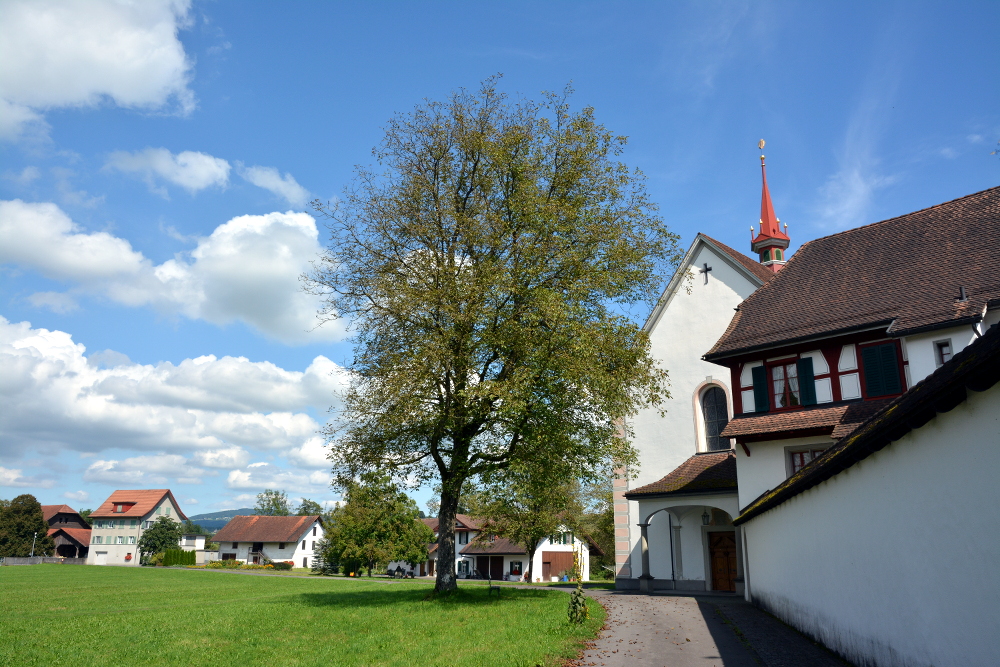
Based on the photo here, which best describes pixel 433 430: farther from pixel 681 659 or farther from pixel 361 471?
pixel 681 659

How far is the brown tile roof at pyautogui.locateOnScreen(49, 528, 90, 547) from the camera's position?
10256cm

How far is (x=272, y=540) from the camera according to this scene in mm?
90688

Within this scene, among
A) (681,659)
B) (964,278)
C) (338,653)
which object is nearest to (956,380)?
(681,659)

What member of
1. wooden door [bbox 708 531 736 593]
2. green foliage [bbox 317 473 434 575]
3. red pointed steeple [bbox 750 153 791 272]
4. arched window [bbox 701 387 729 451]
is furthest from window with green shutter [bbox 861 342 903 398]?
green foliage [bbox 317 473 434 575]

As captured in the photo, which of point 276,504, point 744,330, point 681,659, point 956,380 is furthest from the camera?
point 276,504

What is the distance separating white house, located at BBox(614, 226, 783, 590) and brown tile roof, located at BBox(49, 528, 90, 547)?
102132mm

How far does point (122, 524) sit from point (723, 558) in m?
98.3

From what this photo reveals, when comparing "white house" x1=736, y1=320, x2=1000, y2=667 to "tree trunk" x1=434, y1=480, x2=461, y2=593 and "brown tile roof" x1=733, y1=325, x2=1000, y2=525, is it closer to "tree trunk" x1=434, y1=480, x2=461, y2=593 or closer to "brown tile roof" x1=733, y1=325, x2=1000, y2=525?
"brown tile roof" x1=733, y1=325, x2=1000, y2=525

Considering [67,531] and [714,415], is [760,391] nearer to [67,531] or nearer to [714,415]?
[714,415]

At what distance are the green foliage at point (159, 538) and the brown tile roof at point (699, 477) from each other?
8084 centimetres

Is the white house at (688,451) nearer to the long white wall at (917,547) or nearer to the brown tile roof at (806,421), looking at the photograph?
the brown tile roof at (806,421)

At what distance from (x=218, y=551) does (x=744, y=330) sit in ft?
310

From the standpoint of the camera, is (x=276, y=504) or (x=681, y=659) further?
(x=276, y=504)

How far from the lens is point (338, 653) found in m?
12.4
